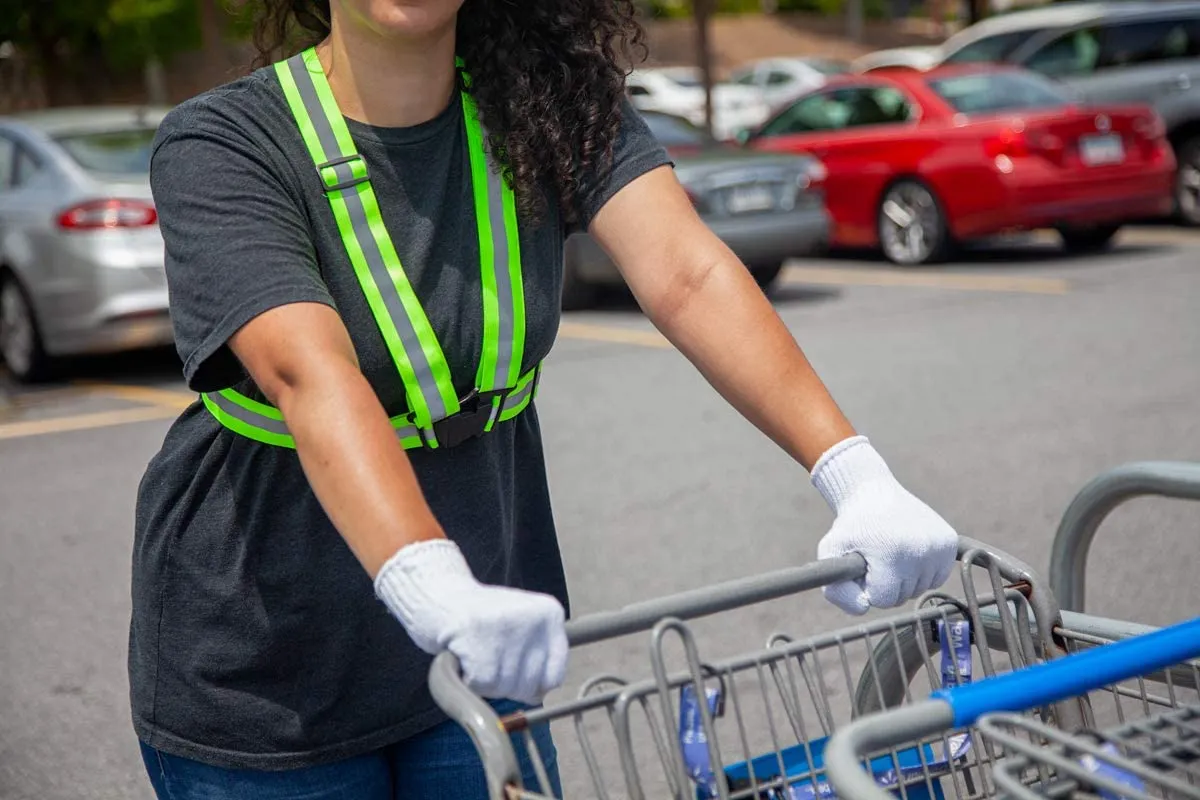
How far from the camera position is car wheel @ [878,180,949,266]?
12.1m

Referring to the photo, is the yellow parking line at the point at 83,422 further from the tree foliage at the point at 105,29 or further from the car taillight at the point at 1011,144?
the tree foliage at the point at 105,29

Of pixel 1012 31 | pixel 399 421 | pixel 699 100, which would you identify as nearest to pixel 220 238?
pixel 399 421

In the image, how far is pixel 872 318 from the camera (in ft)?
33.2

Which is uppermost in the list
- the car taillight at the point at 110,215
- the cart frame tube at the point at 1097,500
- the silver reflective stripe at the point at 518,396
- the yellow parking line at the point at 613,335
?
the silver reflective stripe at the point at 518,396

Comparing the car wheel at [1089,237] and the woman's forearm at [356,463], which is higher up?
the woman's forearm at [356,463]

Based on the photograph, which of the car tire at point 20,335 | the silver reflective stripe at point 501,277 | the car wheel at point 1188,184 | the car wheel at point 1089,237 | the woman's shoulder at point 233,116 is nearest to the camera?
the woman's shoulder at point 233,116

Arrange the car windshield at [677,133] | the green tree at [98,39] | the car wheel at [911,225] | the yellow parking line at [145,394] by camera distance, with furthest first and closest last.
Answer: the green tree at [98,39], the car wheel at [911,225], the car windshield at [677,133], the yellow parking line at [145,394]

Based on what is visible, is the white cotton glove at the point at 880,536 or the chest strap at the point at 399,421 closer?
the white cotton glove at the point at 880,536

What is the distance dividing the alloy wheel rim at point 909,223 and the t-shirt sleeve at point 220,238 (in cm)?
1068

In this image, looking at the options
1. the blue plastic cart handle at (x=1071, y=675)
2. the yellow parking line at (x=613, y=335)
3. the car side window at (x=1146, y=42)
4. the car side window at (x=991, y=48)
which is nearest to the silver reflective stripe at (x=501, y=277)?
the blue plastic cart handle at (x=1071, y=675)

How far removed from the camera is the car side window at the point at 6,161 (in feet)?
31.3

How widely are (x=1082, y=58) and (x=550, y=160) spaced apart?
511 inches

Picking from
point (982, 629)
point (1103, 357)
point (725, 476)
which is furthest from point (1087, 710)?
point (1103, 357)

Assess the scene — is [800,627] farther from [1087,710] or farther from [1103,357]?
[1103,357]
